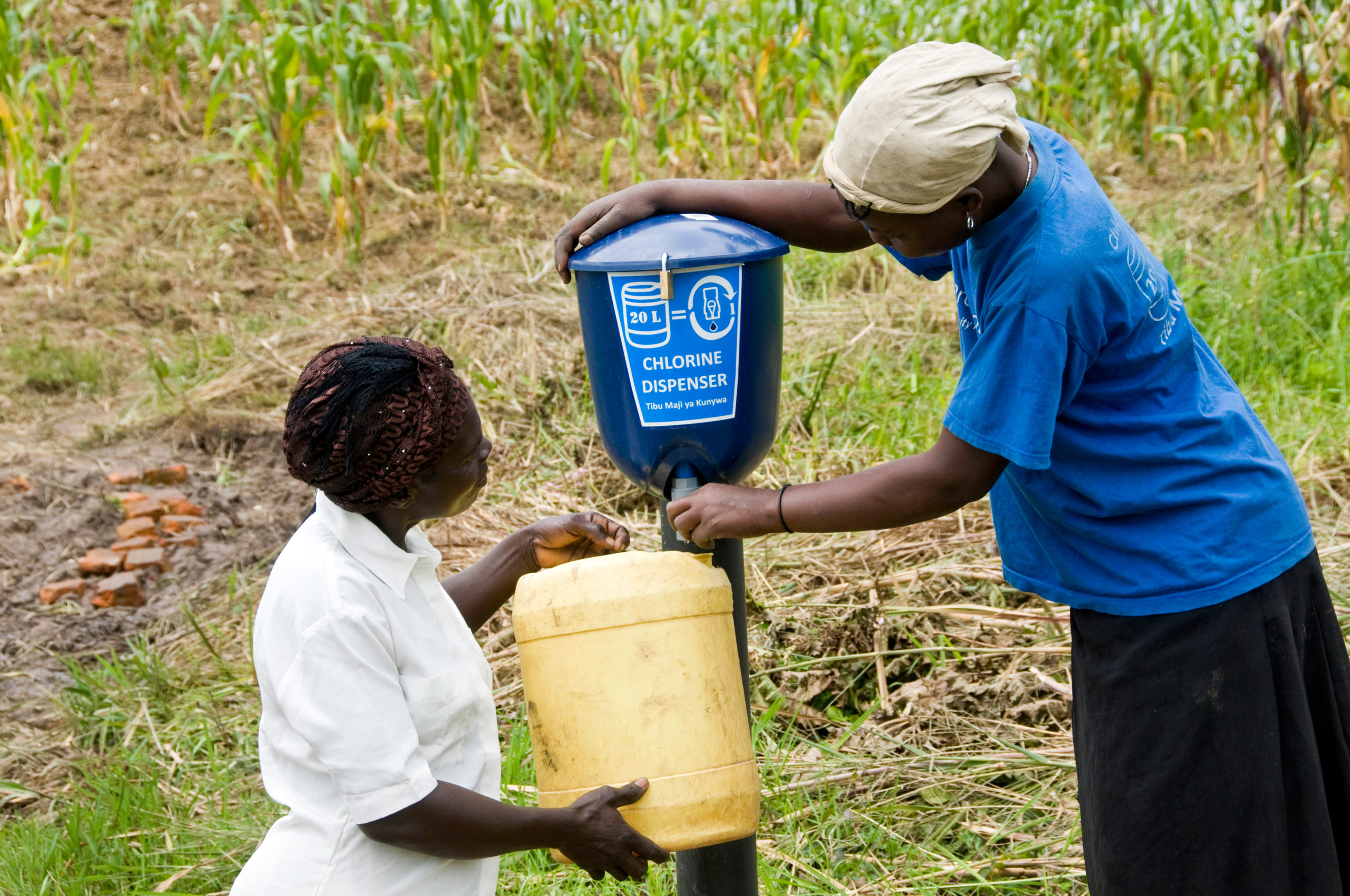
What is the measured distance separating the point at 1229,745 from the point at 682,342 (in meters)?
0.93

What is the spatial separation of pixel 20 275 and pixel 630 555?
5.80 metres

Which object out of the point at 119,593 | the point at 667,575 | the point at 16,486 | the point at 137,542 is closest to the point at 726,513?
the point at 667,575

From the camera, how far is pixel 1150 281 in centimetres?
159

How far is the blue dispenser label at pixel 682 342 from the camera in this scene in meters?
1.63

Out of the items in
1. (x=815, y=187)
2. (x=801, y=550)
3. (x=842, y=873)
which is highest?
(x=815, y=187)

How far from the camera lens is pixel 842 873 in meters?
2.28

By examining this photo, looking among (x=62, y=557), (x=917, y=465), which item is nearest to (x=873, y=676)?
(x=917, y=465)

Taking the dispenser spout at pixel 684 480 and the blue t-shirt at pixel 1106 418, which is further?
the dispenser spout at pixel 684 480

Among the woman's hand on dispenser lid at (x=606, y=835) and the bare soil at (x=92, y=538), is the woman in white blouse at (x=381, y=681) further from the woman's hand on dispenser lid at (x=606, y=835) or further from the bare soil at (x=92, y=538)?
the bare soil at (x=92, y=538)

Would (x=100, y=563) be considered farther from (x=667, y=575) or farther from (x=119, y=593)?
(x=667, y=575)

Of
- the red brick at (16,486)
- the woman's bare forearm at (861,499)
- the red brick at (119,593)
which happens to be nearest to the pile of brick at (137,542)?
the red brick at (119,593)

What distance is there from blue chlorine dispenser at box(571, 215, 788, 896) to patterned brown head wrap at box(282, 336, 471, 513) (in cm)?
27

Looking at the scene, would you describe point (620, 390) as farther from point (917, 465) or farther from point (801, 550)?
point (801, 550)

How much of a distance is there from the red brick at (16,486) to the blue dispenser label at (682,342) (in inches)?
133
